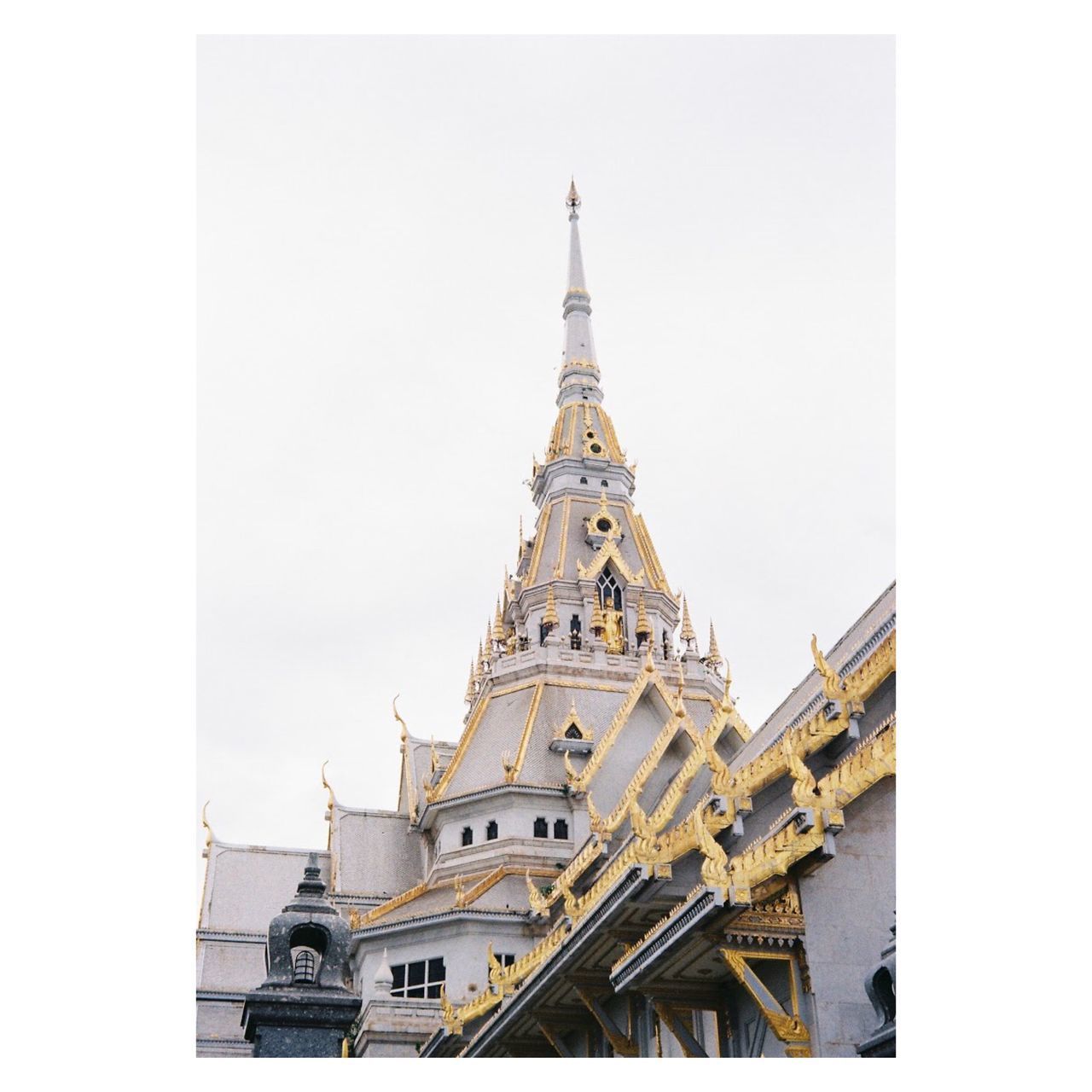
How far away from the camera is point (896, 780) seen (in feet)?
37.3

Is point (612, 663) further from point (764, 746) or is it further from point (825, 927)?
point (825, 927)

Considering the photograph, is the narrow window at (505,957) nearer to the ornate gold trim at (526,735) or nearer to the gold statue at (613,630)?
the ornate gold trim at (526,735)

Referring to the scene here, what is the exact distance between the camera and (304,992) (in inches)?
458

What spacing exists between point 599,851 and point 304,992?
1112cm

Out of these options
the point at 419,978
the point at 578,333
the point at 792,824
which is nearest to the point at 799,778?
the point at 792,824

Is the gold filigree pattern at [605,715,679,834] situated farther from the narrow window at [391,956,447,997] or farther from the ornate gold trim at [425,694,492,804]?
the ornate gold trim at [425,694,492,804]

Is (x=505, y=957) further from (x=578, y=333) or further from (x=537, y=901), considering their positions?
(x=578, y=333)

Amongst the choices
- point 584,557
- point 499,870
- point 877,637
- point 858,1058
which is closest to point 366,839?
point 499,870

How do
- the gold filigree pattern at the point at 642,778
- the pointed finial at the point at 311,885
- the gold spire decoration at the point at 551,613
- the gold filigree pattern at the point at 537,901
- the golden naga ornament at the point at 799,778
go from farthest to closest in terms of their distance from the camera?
the gold spire decoration at the point at 551,613 → the gold filigree pattern at the point at 537,901 → the gold filigree pattern at the point at 642,778 → the pointed finial at the point at 311,885 → the golden naga ornament at the point at 799,778

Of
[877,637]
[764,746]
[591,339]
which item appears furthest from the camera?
[591,339]

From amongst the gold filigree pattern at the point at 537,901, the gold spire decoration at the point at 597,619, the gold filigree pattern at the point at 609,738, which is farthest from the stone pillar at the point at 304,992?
the gold spire decoration at the point at 597,619

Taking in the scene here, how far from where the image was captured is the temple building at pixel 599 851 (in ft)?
38.9

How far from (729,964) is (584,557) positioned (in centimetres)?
2723

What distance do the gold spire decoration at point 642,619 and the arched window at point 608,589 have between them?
2.05ft
